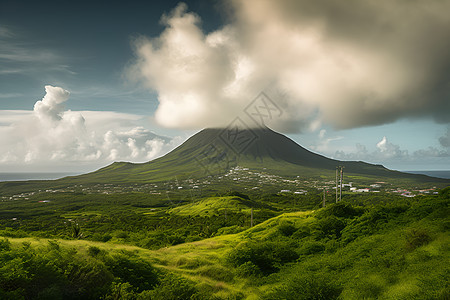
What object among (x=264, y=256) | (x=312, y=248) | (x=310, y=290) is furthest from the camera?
(x=312, y=248)

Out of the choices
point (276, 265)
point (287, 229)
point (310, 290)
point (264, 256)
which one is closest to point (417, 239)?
point (310, 290)

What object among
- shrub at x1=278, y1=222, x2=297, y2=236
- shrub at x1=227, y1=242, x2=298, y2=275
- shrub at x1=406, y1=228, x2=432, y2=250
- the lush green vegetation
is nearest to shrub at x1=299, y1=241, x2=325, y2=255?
the lush green vegetation

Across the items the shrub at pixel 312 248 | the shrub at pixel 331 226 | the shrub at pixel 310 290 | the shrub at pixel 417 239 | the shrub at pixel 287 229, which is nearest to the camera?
the shrub at pixel 310 290

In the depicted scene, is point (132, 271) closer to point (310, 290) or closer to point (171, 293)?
point (171, 293)

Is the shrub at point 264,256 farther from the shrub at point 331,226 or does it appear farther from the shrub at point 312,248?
the shrub at point 331,226

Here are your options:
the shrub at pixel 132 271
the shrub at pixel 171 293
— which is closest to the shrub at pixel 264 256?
the shrub at pixel 132 271

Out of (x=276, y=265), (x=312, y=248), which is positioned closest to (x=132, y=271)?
(x=276, y=265)

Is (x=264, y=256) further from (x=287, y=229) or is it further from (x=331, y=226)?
(x=331, y=226)

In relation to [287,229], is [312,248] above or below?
above

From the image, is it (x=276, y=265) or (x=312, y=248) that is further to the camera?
(x=312, y=248)

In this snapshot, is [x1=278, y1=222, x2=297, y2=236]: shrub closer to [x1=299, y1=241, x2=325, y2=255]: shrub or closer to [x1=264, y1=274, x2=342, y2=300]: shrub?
[x1=299, y1=241, x2=325, y2=255]: shrub

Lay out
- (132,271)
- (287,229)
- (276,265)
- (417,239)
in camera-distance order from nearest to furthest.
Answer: (417,239), (132,271), (276,265), (287,229)

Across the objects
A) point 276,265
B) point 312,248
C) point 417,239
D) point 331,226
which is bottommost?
point 276,265
